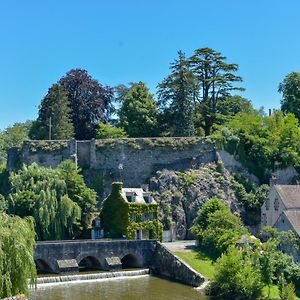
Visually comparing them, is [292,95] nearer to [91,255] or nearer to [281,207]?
[281,207]

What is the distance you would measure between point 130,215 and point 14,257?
964 inches

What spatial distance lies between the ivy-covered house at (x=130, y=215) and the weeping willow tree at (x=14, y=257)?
22.7 m

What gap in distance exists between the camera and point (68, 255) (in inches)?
1796

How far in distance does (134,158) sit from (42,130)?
1183 centimetres

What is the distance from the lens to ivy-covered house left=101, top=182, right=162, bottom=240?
169 ft

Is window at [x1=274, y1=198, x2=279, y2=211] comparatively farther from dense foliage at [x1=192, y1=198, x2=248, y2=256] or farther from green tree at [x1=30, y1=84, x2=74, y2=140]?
green tree at [x1=30, y1=84, x2=74, y2=140]

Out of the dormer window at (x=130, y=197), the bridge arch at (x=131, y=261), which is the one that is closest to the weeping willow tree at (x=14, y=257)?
the bridge arch at (x=131, y=261)

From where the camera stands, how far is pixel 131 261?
5012cm

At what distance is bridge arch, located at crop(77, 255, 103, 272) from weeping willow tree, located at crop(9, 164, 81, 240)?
2666 millimetres

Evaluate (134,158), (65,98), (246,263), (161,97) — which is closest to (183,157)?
(134,158)

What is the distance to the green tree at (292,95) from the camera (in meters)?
70.7

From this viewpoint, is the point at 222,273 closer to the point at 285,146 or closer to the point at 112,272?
the point at 112,272

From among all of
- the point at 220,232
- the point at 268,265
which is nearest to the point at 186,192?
the point at 220,232

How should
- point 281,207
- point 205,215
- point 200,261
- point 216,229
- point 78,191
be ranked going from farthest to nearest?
1. point 78,191
2. point 281,207
3. point 205,215
4. point 216,229
5. point 200,261
